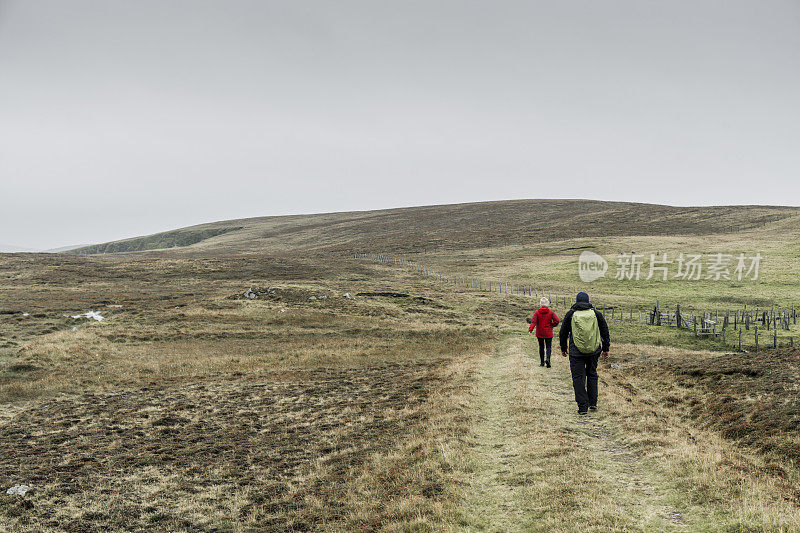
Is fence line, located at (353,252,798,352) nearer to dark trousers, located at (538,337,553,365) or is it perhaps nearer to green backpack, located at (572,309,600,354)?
dark trousers, located at (538,337,553,365)


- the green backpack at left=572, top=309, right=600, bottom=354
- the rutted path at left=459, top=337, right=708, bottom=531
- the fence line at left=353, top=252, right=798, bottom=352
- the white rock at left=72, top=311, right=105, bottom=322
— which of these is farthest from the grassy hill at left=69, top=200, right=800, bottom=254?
the rutted path at left=459, top=337, right=708, bottom=531

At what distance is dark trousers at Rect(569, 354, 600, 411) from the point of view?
12.1m

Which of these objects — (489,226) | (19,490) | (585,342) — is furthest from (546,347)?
(489,226)

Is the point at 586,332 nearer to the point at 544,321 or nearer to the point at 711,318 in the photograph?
the point at 544,321

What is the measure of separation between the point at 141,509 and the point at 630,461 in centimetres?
952

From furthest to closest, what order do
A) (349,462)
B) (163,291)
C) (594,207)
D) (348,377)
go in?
(594,207)
(163,291)
(348,377)
(349,462)

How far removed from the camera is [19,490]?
1027 centimetres

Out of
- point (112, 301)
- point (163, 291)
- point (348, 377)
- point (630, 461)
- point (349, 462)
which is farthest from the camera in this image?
point (163, 291)

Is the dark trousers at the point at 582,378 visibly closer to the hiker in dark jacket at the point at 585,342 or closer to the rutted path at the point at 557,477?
the hiker in dark jacket at the point at 585,342

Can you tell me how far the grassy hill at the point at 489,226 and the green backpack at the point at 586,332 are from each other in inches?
3652

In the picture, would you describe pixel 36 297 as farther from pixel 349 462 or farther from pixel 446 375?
pixel 349 462

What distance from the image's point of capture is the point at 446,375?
19.5 m

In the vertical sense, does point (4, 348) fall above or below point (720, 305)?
above

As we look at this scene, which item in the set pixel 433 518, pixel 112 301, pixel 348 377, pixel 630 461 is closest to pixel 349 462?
pixel 433 518
